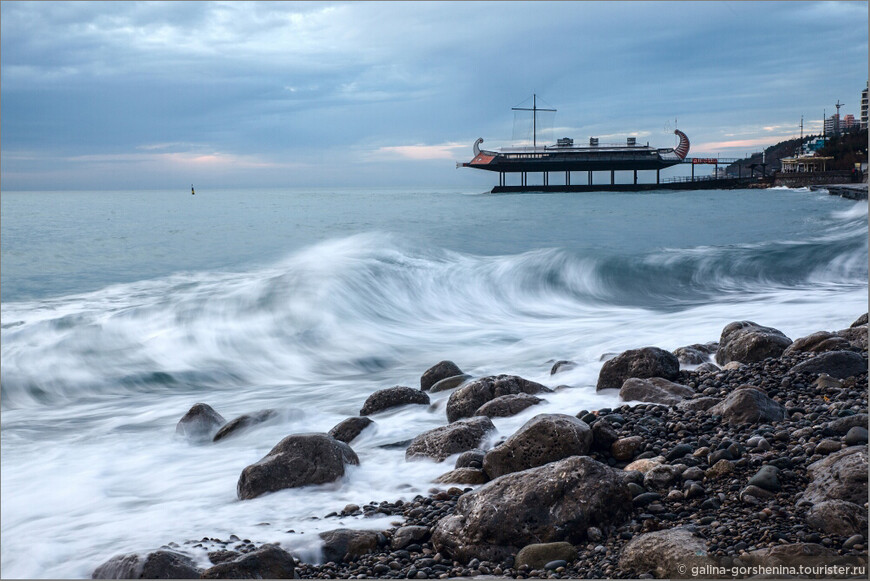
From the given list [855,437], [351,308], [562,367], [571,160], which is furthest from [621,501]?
[571,160]

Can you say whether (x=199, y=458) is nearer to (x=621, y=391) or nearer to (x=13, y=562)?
(x=13, y=562)

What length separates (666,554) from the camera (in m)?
2.39

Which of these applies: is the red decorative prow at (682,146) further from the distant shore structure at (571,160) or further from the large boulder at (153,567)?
the large boulder at (153,567)

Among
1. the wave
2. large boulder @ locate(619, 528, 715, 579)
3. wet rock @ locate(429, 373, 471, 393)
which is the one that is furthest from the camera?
the wave

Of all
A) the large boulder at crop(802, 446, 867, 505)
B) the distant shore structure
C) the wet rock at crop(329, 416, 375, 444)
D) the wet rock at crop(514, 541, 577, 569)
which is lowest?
the wet rock at crop(329, 416, 375, 444)

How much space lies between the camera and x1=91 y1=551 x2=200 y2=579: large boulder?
107 inches

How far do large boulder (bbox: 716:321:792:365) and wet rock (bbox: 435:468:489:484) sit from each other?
307cm

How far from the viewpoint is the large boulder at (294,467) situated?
366 centimetres

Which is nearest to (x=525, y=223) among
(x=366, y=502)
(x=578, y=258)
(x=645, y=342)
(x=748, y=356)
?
(x=578, y=258)

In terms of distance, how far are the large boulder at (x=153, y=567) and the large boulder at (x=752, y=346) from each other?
457 cm


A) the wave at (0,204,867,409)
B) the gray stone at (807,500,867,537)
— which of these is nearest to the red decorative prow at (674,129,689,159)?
the wave at (0,204,867,409)

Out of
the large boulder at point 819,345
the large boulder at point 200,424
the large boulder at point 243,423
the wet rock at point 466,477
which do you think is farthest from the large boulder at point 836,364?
the large boulder at point 200,424

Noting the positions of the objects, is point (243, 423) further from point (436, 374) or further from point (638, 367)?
point (638, 367)

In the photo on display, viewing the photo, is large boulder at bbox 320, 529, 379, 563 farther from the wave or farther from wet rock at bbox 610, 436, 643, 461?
the wave
